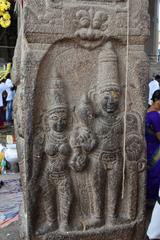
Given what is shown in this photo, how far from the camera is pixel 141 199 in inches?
109

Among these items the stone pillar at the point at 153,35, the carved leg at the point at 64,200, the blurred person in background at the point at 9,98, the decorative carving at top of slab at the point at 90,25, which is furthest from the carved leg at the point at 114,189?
the stone pillar at the point at 153,35

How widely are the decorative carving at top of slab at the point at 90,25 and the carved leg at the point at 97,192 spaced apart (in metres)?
0.88

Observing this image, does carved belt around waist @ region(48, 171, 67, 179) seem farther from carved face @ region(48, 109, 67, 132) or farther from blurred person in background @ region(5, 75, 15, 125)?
blurred person in background @ region(5, 75, 15, 125)

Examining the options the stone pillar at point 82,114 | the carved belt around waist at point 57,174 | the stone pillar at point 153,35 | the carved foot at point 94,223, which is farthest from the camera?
the stone pillar at point 153,35

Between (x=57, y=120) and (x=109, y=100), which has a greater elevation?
(x=109, y=100)

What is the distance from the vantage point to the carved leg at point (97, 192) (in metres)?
2.62

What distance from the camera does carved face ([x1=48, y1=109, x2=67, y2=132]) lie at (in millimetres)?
2521

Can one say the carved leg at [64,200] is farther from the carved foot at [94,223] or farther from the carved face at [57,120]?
the carved face at [57,120]

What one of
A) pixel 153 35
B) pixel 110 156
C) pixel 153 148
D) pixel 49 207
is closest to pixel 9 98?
pixel 153 148

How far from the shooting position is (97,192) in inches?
105

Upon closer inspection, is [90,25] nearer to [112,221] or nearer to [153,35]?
[112,221]

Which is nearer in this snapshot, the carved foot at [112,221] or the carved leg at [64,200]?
the carved leg at [64,200]

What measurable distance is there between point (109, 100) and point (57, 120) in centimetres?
40

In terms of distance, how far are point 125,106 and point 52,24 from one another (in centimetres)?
80
